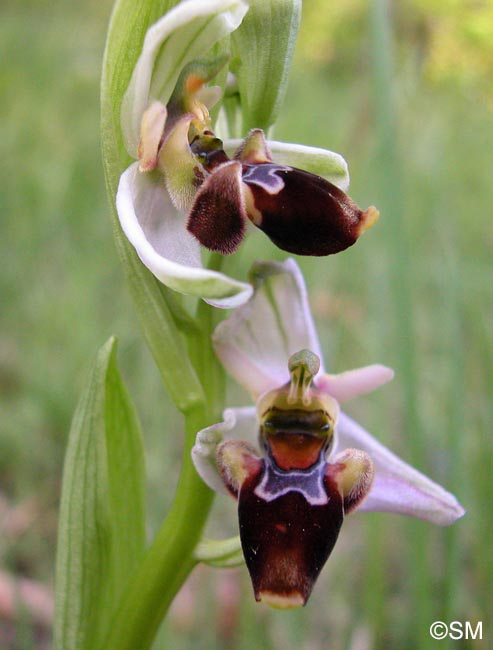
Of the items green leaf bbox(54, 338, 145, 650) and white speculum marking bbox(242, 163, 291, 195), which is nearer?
white speculum marking bbox(242, 163, 291, 195)

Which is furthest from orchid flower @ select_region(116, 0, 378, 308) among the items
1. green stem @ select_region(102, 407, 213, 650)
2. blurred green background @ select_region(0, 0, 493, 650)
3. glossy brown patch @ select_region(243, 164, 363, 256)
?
green stem @ select_region(102, 407, 213, 650)

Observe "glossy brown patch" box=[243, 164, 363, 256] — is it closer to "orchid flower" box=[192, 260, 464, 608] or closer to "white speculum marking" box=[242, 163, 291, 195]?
"white speculum marking" box=[242, 163, 291, 195]

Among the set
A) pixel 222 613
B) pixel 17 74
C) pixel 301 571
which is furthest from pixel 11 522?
pixel 17 74

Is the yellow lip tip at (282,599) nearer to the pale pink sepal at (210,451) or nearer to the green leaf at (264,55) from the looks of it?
the pale pink sepal at (210,451)

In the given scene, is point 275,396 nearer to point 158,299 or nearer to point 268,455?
point 268,455

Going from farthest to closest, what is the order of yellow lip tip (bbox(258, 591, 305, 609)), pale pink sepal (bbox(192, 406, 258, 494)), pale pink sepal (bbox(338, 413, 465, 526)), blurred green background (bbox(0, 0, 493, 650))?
1. blurred green background (bbox(0, 0, 493, 650))
2. pale pink sepal (bbox(338, 413, 465, 526))
3. pale pink sepal (bbox(192, 406, 258, 494))
4. yellow lip tip (bbox(258, 591, 305, 609))

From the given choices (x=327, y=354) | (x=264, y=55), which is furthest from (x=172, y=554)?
(x=327, y=354)

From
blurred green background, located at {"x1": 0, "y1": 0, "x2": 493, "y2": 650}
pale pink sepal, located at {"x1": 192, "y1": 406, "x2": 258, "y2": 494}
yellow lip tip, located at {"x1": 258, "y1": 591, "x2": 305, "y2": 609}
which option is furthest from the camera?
blurred green background, located at {"x1": 0, "y1": 0, "x2": 493, "y2": 650}
